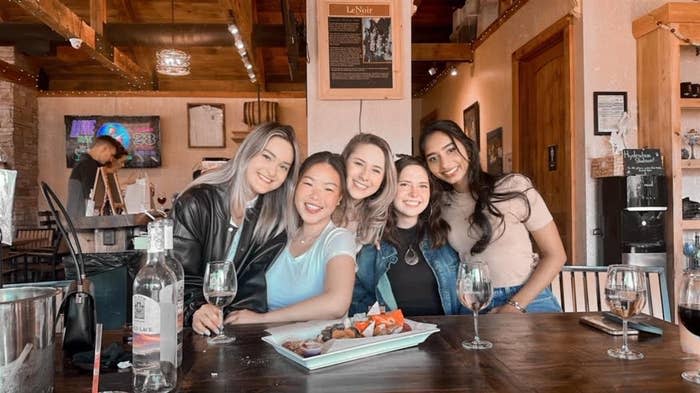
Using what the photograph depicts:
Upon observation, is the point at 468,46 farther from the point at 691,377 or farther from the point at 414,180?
the point at 691,377

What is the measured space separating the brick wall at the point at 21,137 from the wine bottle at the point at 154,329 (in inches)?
284

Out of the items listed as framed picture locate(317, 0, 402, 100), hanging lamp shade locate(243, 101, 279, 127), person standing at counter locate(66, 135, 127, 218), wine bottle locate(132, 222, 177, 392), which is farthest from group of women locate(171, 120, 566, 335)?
hanging lamp shade locate(243, 101, 279, 127)

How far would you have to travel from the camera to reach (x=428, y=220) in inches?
85.8

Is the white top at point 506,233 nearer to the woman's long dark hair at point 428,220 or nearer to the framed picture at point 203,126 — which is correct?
the woman's long dark hair at point 428,220

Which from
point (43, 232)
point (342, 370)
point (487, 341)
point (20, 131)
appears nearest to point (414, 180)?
point (487, 341)

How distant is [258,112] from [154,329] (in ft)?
24.0

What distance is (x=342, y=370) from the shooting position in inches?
45.6

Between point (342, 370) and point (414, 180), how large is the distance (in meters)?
1.09

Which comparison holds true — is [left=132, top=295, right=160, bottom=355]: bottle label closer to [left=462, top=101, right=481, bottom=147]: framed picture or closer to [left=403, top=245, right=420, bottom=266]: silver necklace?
[left=403, top=245, right=420, bottom=266]: silver necklace

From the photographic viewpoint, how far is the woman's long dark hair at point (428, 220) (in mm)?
2088

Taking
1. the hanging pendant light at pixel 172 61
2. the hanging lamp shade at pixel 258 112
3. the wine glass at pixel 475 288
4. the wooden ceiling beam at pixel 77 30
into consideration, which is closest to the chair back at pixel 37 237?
the wooden ceiling beam at pixel 77 30

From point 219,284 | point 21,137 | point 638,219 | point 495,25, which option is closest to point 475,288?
point 219,284

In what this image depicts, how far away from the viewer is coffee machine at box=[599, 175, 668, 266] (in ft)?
10.8

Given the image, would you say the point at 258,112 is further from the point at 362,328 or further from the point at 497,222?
the point at 362,328
